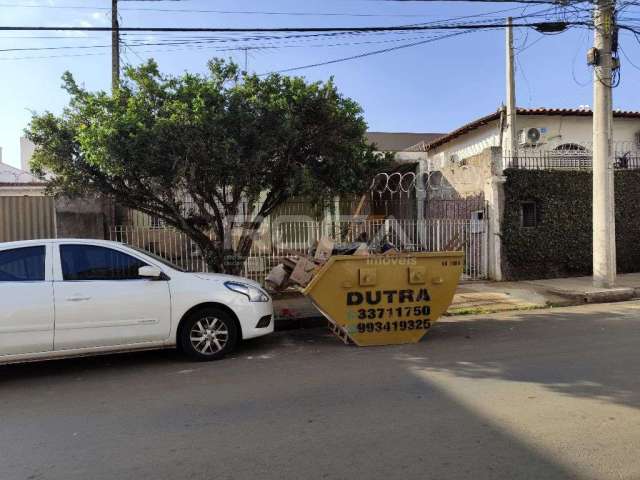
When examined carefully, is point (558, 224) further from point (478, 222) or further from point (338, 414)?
point (338, 414)

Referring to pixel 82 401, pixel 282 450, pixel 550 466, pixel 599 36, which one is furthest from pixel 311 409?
pixel 599 36

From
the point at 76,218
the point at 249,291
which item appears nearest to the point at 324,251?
the point at 249,291

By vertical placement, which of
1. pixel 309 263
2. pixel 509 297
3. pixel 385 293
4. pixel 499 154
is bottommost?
pixel 509 297

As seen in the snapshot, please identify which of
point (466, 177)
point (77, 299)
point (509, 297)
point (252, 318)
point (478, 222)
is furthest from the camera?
point (466, 177)

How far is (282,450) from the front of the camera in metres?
3.51

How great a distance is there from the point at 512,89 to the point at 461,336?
950 cm

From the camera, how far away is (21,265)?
5.58 metres

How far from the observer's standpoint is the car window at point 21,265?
5527 millimetres

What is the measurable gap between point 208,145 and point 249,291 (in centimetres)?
240

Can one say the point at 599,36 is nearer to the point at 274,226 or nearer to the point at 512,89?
the point at 512,89

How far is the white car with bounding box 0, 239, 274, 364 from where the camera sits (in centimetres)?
543

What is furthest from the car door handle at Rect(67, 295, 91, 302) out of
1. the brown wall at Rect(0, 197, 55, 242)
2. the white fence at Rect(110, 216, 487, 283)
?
the brown wall at Rect(0, 197, 55, 242)

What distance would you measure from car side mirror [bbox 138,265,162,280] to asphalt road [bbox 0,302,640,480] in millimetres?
1094

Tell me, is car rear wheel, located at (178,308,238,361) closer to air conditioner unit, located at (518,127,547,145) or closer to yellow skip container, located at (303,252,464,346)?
yellow skip container, located at (303,252,464,346)
